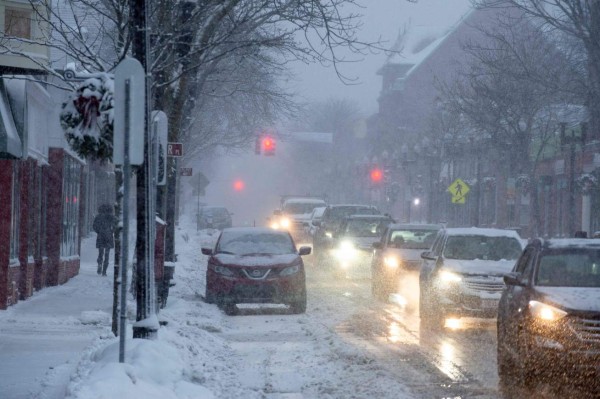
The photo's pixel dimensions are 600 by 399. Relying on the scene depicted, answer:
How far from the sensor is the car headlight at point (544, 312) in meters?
10.4

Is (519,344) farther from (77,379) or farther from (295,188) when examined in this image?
(295,188)

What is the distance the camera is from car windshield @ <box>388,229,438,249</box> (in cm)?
2323

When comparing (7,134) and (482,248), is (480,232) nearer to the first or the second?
(482,248)

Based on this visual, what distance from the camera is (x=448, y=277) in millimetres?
17406

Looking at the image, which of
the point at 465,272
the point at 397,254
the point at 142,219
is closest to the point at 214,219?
the point at 397,254

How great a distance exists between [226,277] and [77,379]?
34.1ft

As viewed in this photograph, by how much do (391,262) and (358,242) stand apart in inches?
319

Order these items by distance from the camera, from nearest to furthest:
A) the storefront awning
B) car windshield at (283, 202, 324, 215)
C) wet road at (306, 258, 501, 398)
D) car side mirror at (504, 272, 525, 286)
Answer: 1. wet road at (306, 258, 501, 398)
2. car side mirror at (504, 272, 525, 286)
3. the storefront awning
4. car windshield at (283, 202, 324, 215)

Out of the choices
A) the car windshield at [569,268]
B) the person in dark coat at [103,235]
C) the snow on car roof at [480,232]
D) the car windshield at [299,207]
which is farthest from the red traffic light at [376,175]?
the car windshield at [569,268]

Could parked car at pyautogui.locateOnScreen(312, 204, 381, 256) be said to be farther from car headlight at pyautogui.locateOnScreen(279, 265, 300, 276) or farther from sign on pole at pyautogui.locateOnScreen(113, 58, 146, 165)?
sign on pole at pyautogui.locateOnScreen(113, 58, 146, 165)

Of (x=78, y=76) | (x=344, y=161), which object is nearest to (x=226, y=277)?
(x=78, y=76)

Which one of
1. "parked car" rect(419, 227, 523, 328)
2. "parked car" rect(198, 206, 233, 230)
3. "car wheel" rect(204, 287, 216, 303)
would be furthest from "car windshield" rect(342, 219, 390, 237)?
"parked car" rect(198, 206, 233, 230)

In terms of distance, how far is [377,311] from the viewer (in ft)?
65.5

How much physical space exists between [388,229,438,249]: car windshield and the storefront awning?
8830 millimetres
